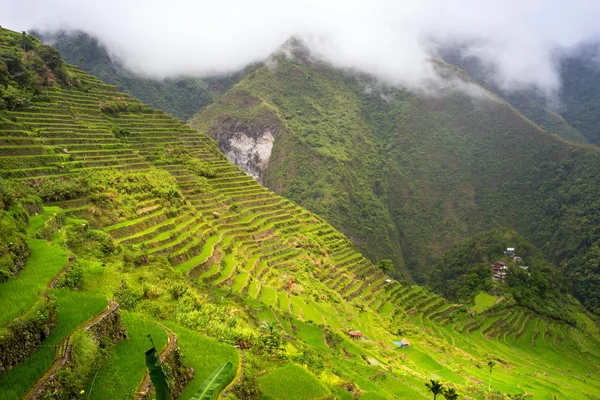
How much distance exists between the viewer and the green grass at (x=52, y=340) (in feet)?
15.3

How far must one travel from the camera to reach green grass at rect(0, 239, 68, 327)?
595 centimetres

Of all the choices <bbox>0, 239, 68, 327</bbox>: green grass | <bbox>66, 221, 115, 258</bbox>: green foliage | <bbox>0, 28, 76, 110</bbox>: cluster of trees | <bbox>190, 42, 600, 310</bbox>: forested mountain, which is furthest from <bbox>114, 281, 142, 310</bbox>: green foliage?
<bbox>190, 42, 600, 310</bbox>: forested mountain

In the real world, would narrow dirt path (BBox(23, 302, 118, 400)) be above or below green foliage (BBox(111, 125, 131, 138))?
below

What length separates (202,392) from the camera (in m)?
3.78

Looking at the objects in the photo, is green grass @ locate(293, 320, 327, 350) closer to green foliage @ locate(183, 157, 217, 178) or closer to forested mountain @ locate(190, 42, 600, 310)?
green foliage @ locate(183, 157, 217, 178)

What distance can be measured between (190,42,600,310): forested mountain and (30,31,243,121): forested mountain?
698 inches

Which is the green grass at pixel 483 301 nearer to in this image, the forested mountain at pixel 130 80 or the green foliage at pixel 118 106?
the green foliage at pixel 118 106

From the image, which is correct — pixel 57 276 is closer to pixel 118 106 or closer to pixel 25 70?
pixel 25 70

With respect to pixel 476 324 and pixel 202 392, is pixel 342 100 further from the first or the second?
pixel 202 392

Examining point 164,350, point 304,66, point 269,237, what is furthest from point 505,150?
point 164,350

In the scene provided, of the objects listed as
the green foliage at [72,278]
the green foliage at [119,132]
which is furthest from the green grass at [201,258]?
the green foliage at [119,132]

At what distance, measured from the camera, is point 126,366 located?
604cm

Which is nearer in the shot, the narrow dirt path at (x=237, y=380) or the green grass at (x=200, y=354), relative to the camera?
the narrow dirt path at (x=237, y=380)

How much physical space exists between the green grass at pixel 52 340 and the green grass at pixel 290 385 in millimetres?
3679
